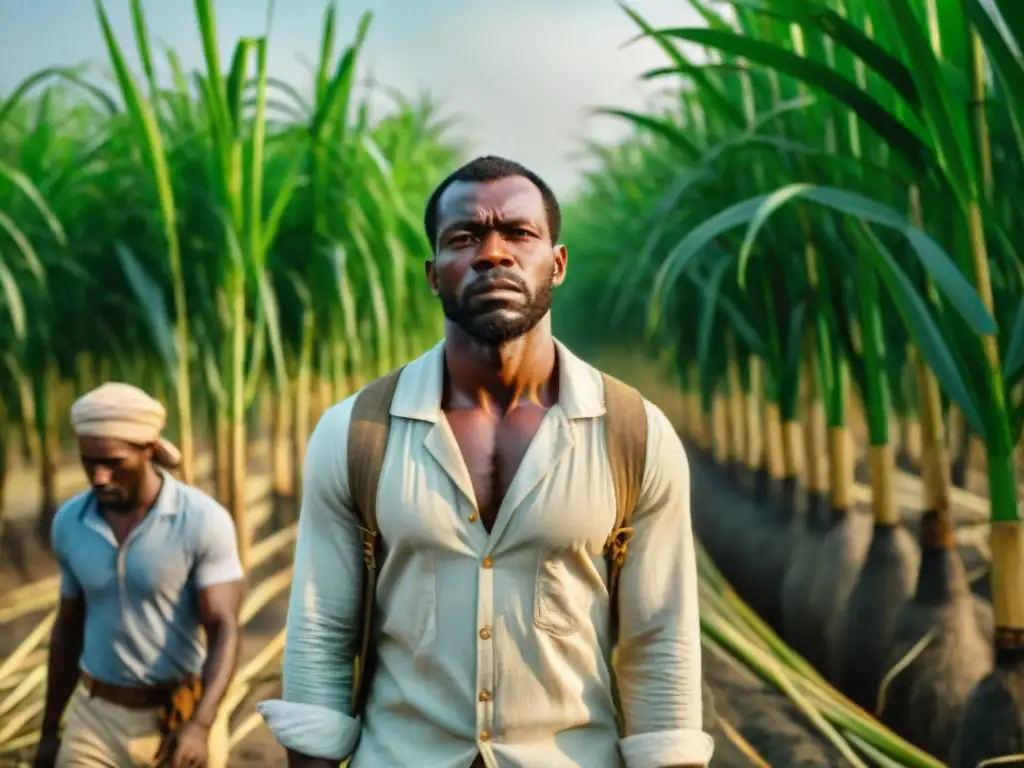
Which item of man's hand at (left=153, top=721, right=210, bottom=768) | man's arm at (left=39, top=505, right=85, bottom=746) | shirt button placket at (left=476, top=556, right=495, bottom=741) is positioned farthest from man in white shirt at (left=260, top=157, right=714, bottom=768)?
man's arm at (left=39, top=505, right=85, bottom=746)

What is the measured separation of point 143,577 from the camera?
919 millimetres

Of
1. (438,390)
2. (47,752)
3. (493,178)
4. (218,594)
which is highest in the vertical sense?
(493,178)

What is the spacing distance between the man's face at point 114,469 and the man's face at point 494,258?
473 millimetres

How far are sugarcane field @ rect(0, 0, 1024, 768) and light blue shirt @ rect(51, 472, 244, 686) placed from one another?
0.04 feet

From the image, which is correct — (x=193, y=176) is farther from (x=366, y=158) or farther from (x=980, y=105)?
(x=980, y=105)

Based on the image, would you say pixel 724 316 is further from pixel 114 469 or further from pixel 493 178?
pixel 493 178

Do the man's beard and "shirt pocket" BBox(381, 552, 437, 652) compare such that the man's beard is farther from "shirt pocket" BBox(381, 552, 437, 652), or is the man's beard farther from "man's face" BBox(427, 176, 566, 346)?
"shirt pocket" BBox(381, 552, 437, 652)

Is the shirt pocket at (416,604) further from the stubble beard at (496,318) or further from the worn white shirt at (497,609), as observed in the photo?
the stubble beard at (496,318)

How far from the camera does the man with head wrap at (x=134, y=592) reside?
920mm

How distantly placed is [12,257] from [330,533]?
144 cm

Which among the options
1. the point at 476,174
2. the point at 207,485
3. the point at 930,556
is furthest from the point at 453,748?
the point at 207,485

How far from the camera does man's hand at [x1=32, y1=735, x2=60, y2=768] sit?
952 mm

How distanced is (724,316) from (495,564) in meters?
1.71

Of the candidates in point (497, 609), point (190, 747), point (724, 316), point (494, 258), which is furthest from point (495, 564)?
point (724, 316)
